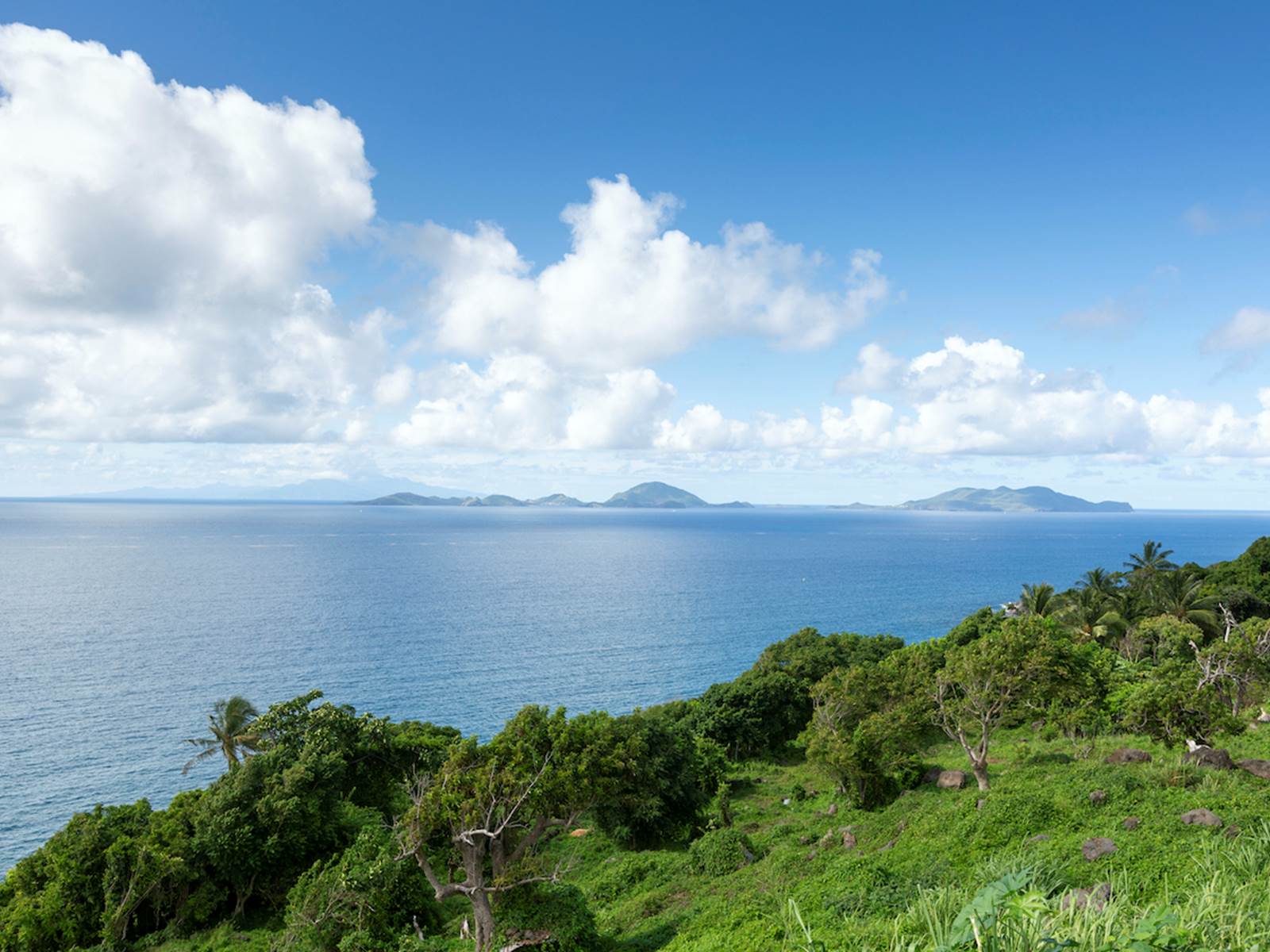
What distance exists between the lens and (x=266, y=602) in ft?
349

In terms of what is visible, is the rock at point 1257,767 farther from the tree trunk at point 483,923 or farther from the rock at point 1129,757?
the tree trunk at point 483,923

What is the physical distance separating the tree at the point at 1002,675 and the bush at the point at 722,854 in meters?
9.66

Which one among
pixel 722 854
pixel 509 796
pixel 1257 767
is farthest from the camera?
pixel 722 854

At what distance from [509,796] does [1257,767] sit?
2568cm

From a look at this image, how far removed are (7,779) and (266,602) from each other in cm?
6238

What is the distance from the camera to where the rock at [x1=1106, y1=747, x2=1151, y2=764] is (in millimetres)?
26480

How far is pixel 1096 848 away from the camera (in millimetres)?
17375

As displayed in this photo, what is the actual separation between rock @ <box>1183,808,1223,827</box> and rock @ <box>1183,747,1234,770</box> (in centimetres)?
613

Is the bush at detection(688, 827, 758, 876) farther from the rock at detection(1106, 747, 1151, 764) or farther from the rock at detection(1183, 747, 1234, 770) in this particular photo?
the rock at detection(1183, 747, 1234, 770)

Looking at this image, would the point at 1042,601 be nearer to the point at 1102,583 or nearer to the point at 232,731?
the point at 1102,583

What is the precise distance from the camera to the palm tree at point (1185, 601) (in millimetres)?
56500

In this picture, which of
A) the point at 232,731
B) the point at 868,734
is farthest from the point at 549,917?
the point at 232,731

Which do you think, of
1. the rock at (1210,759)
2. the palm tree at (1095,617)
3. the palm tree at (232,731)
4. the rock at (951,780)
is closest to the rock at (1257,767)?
the rock at (1210,759)

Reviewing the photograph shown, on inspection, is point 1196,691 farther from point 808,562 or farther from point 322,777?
point 808,562
